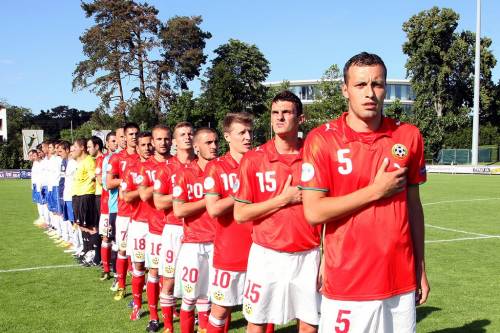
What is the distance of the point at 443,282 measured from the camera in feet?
27.4

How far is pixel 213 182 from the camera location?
15.9 ft

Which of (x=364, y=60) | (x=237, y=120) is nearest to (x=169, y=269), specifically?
(x=237, y=120)

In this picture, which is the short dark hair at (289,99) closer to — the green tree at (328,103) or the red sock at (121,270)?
the red sock at (121,270)

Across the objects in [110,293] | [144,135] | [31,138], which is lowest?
[110,293]

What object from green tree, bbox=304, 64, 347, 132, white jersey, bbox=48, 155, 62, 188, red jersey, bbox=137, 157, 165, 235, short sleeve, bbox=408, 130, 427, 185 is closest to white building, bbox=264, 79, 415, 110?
green tree, bbox=304, 64, 347, 132

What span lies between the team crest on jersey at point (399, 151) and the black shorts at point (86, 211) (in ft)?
27.2

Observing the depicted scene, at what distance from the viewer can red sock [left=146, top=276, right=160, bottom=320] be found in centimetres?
634

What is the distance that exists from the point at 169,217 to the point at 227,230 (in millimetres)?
1435

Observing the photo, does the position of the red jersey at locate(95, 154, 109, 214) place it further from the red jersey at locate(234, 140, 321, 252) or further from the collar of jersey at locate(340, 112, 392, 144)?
the collar of jersey at locate(340, 112, 392, 144)

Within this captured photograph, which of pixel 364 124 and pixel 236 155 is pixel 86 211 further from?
pixel 364 124

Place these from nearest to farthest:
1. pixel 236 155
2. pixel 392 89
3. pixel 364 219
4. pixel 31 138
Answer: pixel 364 219 → pixel 236 155 → pixel 31 138 → pixel 392 89

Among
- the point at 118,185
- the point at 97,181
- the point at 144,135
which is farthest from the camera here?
the point at 97,181

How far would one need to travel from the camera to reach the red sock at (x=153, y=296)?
6.34 m

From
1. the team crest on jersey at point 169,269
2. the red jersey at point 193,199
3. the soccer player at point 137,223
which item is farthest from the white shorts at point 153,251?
the red jersey at point 193,199
